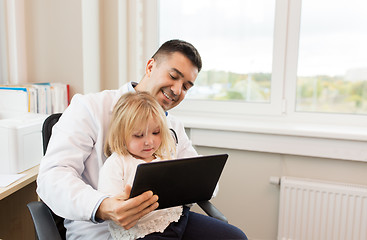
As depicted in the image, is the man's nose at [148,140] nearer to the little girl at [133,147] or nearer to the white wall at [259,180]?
the little girl at [133,147]

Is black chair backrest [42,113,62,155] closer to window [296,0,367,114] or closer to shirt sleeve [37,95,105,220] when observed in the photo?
shirt sleeve [37,95,105,220]

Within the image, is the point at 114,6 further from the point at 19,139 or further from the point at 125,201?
the point at 125,201

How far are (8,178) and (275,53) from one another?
1.68 meters

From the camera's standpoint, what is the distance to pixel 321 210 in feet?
6.32

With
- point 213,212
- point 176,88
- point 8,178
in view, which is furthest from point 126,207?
point 8,178

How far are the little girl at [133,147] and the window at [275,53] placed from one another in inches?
49.0

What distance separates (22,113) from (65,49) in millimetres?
507

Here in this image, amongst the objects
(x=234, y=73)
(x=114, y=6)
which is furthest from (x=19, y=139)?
(x=234, y=73)

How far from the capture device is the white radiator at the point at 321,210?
1.86 m

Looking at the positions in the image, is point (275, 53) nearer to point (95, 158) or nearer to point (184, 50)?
point (184, 50)

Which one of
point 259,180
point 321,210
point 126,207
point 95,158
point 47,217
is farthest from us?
point 259,180

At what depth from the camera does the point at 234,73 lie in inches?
91.9

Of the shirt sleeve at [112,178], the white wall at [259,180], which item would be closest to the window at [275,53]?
the white wall at [259,180]

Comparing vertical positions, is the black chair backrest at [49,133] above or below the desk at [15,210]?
above
